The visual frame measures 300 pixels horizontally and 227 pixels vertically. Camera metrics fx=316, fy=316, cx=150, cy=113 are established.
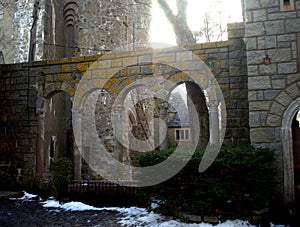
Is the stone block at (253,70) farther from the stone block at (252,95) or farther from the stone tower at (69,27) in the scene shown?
the stone tower at (69,27)

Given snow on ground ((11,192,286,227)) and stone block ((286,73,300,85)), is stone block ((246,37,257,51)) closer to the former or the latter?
stone block ((286,73,300,85))

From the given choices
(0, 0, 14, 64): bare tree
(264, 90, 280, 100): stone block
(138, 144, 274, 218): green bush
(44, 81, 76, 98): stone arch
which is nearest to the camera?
(138, 144, 274, 218): green bush

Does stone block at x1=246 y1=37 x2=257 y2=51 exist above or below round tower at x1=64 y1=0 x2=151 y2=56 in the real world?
below

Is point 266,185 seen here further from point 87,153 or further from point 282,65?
point 87,153

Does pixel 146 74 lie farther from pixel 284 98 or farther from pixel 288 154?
pixel 288 154

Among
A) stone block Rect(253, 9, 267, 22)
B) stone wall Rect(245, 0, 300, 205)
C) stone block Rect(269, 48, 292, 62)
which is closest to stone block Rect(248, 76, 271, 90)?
stone wall Rect(245, 0, 300, 205)

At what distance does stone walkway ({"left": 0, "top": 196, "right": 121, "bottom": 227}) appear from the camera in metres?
→ 5.55

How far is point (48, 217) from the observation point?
6.05m

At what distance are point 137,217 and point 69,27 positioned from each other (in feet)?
33.1

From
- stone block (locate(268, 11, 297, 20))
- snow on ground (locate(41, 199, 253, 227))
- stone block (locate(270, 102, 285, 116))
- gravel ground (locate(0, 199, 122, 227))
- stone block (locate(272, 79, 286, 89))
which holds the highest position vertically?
stone block (locate(268, 11, 297, 20))

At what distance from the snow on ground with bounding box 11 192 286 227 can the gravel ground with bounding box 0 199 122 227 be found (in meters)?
0.19

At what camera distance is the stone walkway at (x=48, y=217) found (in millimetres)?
5555

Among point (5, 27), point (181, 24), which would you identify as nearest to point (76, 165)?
point (181, 24)

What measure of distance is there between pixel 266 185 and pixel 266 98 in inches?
61.6
